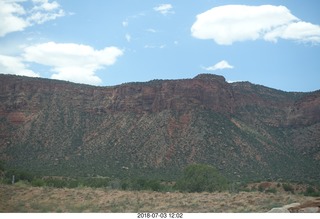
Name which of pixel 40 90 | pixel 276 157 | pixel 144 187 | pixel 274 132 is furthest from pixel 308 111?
pixel 144 187

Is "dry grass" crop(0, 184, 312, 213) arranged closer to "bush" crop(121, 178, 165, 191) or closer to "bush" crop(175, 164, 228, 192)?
"bush" crop(121, 178, 165, 191)

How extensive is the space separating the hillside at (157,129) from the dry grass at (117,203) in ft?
89.8

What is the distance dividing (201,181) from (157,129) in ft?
116

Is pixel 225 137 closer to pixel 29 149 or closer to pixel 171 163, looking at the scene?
pixel 171 163

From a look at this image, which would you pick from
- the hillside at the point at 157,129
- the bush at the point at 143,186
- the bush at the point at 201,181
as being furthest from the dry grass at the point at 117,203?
the hillside at the point at 157,129

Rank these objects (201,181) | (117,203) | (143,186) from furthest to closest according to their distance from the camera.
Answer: (143,186), (201,181), (117,203)

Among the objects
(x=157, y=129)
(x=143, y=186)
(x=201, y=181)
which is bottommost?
(x=143, y=186)

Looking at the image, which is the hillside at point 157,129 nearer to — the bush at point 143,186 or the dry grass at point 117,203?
the bush at point 143,186

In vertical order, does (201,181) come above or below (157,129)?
below

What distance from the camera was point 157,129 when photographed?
68.9m

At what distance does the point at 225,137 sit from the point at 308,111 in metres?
25.7

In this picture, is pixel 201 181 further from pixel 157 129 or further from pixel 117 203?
pixel 157 129

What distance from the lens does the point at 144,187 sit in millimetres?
34469

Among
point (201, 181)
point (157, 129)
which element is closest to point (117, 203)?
point (201, 181)
